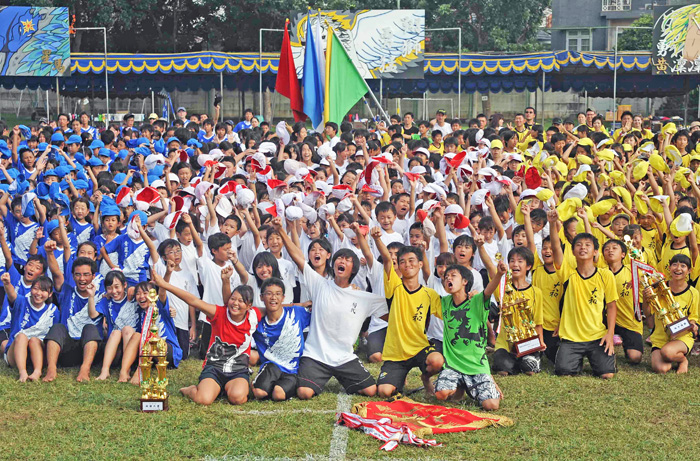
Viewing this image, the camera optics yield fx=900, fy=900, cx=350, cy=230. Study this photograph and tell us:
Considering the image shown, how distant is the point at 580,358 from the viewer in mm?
7137

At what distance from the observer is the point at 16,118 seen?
93.3ft

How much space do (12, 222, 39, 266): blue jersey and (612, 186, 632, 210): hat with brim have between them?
225 inches

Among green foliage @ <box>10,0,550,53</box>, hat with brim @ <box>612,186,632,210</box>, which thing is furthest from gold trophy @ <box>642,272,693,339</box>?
green foliage @ <box>10,0,550,53</box>

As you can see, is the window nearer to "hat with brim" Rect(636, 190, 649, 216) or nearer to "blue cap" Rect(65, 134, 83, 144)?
"blue cap" Rect(65, 134, 83, 144)

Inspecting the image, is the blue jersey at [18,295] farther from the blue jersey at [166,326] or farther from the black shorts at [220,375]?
the black shorts at [220,375]

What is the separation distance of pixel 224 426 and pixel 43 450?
43.3 inches

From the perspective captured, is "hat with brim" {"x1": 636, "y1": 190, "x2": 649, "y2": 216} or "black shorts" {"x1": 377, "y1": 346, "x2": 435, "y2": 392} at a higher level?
"hat with brim" {"x1": 636, "y1": 190, "x2": 649, "y2": 216}

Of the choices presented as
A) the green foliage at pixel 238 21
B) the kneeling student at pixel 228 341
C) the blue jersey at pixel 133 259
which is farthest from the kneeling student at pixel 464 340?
the green foliage at pixel 238 21

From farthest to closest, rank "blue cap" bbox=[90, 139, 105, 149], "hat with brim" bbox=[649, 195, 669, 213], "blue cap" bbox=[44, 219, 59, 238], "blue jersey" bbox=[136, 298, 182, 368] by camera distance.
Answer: "blue cap" bbox=[90, 139, 105, 149] → "blue cap" bbox=[44, 219, 59, 238] → "hat with brim" bbox=[649, 195, 669, 213] → "blue jersey" bbox=[136, 298, 182, 368]

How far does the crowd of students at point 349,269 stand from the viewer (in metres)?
6.52

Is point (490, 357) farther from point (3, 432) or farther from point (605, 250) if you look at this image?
point (3, 432)

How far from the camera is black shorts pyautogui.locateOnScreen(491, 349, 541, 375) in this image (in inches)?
279

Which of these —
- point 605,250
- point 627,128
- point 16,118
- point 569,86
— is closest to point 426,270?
point 605,250

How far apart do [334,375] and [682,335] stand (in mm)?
2833
